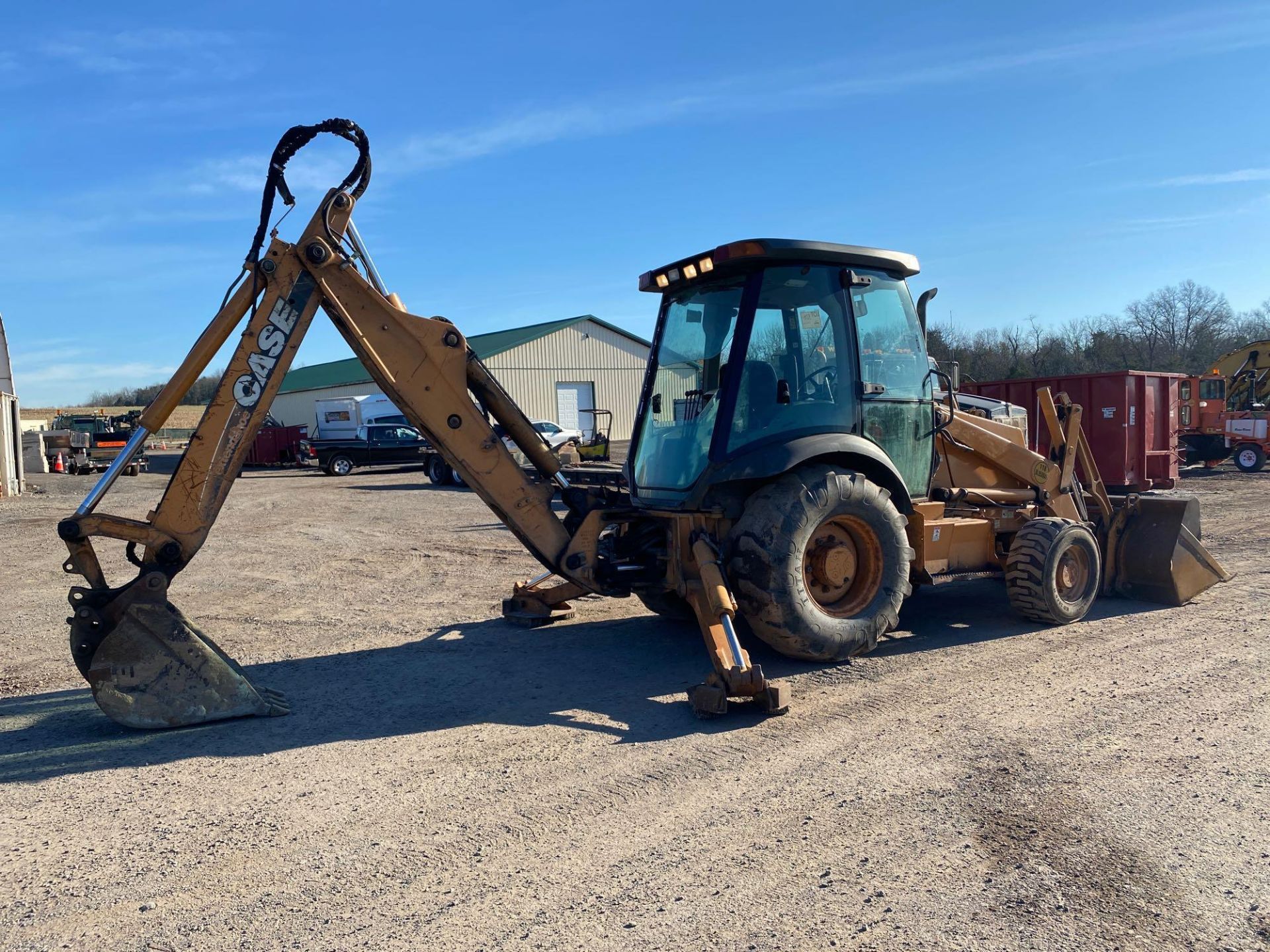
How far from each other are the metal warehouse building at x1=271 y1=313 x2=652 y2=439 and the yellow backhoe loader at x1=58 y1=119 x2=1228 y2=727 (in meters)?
31.7

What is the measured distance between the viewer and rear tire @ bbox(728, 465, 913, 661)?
5914 millimetres

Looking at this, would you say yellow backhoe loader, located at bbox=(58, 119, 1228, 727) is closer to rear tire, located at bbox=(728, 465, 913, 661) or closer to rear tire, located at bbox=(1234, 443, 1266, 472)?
rear tire, located at bbox=(728, 465, 913, 661)

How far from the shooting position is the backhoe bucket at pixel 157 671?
505cm

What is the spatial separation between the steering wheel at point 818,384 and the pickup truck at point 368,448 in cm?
2377

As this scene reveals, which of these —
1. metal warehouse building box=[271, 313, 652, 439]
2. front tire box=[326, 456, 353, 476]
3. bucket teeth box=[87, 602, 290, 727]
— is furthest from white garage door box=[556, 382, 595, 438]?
bucket teeth box=[87, 602, 290, 727]

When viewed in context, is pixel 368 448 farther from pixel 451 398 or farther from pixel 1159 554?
pixel 1159 554

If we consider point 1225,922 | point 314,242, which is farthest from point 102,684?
point 1225,922

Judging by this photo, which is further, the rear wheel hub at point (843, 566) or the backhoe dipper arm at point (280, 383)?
the rear wheel hub at point (843, 566)

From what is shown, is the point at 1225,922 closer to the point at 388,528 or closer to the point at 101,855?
the point at 101,855

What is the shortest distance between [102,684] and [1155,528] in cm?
808

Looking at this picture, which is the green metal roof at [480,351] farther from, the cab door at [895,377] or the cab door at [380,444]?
the cab door at [895,377]

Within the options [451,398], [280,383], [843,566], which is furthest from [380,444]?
[280,383]

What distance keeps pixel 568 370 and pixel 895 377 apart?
3501 cm

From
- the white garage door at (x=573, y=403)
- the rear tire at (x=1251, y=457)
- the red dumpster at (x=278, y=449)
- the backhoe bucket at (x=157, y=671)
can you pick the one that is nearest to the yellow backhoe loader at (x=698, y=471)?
the backhoe bucket at (x=157, y=671)
